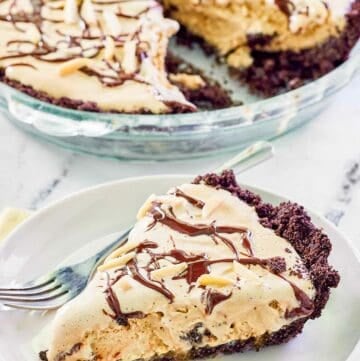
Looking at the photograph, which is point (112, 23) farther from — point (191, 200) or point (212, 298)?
point (212, 298)

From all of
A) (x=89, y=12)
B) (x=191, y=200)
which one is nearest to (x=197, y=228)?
(x=191, y=200)

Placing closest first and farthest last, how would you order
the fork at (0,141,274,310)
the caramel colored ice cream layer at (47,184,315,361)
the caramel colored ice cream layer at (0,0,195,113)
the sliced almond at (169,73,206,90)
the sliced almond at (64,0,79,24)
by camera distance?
the caramel colored ice cream layer at (47,184,315,361)
the fork at (0,141,274,310)
the caramel colored ice cream layer at (0,0,195,113)
the sliced almond at (64,0,79,24)
the sliced almond at (169,73,206,90)

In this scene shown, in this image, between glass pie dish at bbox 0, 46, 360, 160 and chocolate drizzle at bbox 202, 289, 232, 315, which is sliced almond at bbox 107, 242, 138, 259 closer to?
chocolate drizzle at bbox 202, 289, 232, 315

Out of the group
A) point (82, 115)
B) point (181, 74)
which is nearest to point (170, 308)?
point (82, 115)

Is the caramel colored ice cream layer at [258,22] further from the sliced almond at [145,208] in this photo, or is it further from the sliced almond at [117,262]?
the sliced almond at [117,262]

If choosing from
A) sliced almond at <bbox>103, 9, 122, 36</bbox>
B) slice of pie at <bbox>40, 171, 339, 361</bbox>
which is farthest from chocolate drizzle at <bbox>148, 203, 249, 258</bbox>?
sliced almond at <bbox>103, 9, 122, 36</bbox>

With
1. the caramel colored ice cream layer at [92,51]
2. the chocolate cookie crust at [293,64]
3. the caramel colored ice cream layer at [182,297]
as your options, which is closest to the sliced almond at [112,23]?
the caramel colored ice cream layer at [92,51]
